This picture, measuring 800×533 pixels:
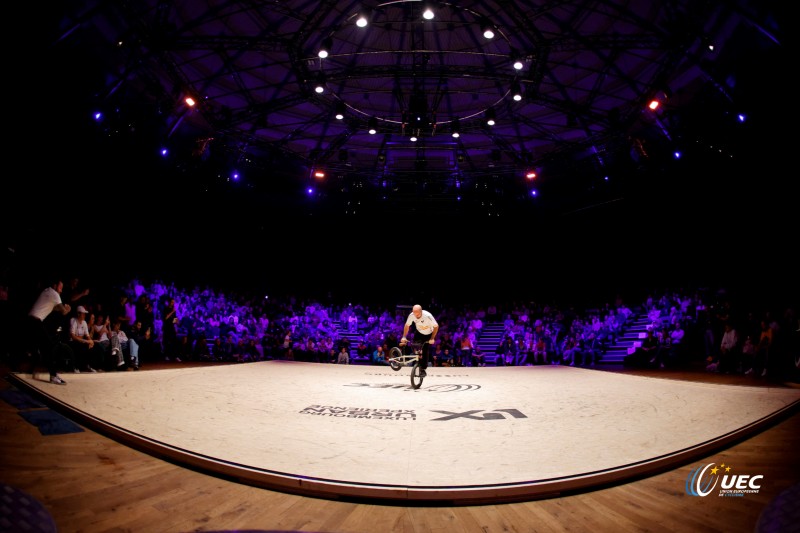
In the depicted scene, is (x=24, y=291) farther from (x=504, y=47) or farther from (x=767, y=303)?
(x=767, y=303)

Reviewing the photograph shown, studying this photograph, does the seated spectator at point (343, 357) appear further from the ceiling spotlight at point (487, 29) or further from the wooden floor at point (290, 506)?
the wooden floor at point (290, 506)

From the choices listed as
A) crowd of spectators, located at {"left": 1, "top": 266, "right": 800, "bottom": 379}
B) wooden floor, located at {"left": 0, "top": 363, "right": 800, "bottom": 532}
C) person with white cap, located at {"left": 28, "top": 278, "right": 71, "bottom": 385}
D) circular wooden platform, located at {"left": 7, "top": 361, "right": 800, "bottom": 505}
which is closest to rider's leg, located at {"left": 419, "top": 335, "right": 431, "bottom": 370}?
circular wooden platform, located at {"left": 7, "top": 361, "right": 800, "bottom": 505}

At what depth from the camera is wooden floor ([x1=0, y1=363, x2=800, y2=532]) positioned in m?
2.37

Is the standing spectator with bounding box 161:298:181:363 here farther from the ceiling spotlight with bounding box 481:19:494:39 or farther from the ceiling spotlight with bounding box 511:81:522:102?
the ceiling spotlight with bounding box 511:81:522:102

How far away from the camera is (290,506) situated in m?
2.59

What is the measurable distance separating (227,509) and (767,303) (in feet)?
57.4

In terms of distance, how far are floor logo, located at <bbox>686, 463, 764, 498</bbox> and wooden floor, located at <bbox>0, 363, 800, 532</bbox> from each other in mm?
64

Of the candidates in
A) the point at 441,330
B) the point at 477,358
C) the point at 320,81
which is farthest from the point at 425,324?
the point at 441,330

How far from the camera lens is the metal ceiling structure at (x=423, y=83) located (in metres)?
10.9

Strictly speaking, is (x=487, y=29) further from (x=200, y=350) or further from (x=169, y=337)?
(x=200, y=350)

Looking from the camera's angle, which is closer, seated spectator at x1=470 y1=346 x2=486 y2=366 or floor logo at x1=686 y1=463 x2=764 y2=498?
floor logo at x1=686 y1=463 x2=764 y2=498

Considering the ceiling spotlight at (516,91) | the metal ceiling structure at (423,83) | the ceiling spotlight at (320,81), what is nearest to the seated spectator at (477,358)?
the metal ceiling structure at (423,83)

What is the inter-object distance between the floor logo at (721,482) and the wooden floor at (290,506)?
64 millimetres

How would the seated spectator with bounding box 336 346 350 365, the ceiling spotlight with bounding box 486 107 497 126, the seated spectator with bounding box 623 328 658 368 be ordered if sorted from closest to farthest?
the seated spectator with bounding box 623 328 658 368 → the ceiling spotlight with bounding box 486 107 497 126 → the seated spectator with bounding box 336 346 350 365
